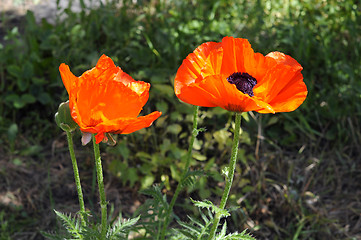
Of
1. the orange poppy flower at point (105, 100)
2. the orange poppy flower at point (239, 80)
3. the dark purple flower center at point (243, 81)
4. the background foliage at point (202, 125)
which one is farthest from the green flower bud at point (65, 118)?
the background foliage at point (202, 125)

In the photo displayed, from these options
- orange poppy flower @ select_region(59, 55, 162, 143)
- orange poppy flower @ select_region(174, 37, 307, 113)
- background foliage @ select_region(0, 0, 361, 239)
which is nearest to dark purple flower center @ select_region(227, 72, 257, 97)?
orange poppy flower @ select_region(174, 37, 307, 113)

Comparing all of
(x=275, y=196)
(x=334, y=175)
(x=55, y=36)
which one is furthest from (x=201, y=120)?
(x=55, y=36)

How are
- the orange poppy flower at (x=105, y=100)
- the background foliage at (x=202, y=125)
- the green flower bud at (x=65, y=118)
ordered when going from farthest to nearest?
the background foliage at (x=202, y=125) < the green flower bud at (x=65, y=118) < the orange poppy flower at (x=105, y=100)

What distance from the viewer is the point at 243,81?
1341mm

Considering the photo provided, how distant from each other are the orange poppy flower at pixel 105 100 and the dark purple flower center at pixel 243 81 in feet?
0.76

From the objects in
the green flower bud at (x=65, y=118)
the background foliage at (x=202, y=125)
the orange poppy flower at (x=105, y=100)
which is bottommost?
the background foliage at (x=202, y=125)

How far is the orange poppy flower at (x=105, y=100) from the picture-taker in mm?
1220

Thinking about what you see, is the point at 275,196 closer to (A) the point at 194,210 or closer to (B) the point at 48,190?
(A) the point at 194,210

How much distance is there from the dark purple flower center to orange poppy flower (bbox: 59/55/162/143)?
0.76 feet

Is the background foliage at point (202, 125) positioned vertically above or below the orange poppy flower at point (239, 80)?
below

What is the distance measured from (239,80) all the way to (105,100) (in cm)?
36

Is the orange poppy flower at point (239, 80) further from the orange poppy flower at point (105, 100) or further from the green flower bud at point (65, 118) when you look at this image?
the green flower bud at point (65, 118)

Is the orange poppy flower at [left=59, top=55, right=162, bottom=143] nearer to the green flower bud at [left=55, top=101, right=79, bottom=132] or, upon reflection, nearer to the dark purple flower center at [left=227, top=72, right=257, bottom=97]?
the green flower bud at [left=55, top=101, right=79, bottom=132]

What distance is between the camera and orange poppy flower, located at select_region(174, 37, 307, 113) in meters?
1.23
